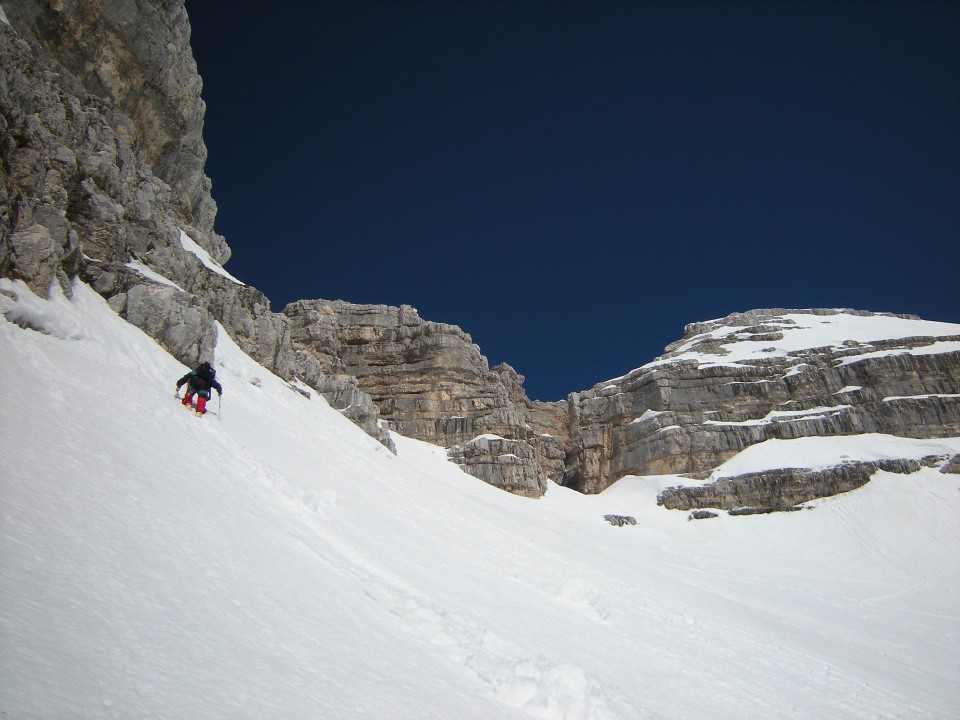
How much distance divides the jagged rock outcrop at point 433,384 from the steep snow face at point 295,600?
35.0 m

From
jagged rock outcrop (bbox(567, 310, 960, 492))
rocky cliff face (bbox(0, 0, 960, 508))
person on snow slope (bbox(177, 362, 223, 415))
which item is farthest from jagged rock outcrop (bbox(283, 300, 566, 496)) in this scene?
person on snow slope (bbox(177, 362, 223, 415))

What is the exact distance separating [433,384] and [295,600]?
58.7 metres

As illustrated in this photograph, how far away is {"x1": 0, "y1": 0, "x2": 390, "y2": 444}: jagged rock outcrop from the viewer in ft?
55.9

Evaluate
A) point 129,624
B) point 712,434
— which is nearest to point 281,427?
point 129,624

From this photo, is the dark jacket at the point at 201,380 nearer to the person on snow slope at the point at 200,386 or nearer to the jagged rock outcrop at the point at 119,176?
the person on snow slope at the point at 200,386

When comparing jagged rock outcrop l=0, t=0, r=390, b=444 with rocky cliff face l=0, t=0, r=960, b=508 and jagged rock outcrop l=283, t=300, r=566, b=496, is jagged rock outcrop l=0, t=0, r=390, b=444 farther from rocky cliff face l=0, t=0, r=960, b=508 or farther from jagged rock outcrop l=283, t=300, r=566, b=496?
jagged rock outcrop l=283, t=300, r=566, b=496

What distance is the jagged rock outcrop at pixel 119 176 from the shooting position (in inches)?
671

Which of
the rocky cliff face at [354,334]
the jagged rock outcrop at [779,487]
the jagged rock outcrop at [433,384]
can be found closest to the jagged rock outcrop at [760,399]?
the rocky cliff face at [354,334]

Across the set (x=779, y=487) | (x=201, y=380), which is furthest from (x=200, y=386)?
(x=779, y=487)

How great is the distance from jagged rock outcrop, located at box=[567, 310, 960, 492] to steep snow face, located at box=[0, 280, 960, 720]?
3949 centimetres

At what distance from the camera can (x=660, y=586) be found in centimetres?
1759

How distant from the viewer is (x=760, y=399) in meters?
63.4

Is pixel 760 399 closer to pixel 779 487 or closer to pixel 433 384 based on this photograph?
pixel 779 487

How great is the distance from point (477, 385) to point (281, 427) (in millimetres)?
46540
